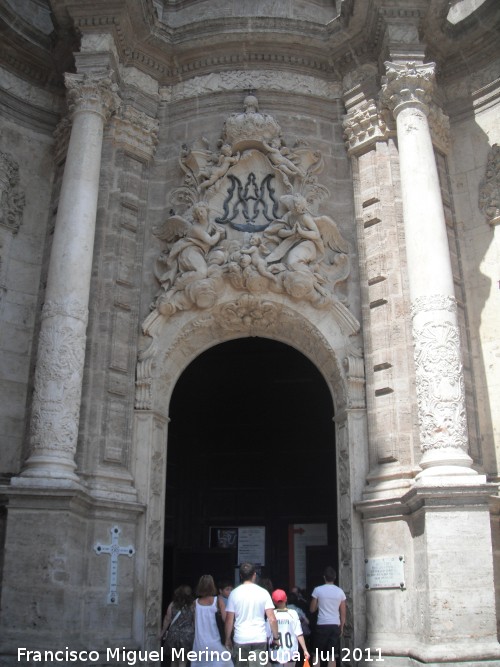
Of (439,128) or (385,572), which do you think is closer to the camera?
(385,572)

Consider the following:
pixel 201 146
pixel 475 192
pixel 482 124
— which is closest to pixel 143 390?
pixel 201 146

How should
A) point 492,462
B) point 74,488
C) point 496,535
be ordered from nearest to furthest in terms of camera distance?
point 74,488
point 496,535
point 492,462

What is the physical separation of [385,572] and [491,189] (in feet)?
20.8

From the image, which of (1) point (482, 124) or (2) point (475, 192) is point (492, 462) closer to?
(2) point (475, 192)

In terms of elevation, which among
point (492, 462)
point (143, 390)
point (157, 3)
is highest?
point (157, 3)

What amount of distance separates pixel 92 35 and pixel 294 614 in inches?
375

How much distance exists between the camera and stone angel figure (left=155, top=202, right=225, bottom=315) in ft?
39.7

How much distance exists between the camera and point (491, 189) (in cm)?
1278

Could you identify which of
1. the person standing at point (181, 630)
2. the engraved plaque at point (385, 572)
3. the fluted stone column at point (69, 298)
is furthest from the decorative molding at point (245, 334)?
the person standing at point (181, 630)

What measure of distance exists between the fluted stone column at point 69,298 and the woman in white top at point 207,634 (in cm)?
294

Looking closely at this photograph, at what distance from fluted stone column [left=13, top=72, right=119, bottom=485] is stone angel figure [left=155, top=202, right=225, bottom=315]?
1.34 metres

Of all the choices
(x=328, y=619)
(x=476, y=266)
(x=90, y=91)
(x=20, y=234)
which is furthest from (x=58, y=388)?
(x=476, y=266)

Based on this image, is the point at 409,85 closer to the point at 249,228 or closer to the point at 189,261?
the point at 249,228

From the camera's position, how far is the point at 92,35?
41.9 feet
